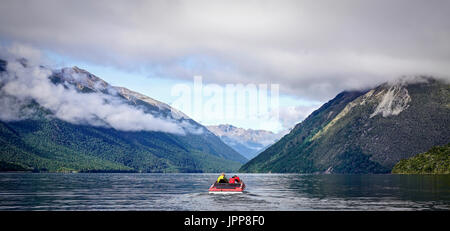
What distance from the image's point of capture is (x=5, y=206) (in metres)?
77.8
